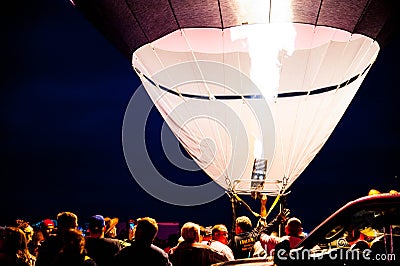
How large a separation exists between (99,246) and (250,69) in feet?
17.9

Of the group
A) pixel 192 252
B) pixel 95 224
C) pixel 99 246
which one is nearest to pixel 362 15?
pixel 192 252

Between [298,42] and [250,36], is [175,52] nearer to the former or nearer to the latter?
[250,36]

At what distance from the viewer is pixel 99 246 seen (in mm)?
4715

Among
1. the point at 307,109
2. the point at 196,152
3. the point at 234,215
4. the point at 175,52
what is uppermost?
the point at 175,52

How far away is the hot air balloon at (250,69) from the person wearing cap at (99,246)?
394 cm

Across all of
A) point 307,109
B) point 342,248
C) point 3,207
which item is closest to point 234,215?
point 307,109

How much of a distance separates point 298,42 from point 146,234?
19.4 ft

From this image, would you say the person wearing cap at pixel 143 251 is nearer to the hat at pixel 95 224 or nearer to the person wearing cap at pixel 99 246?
the person wearing cap at pixel 99 246

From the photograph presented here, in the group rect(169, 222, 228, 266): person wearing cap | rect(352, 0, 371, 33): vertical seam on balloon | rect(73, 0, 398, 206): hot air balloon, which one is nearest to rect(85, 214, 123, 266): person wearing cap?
rect(169, 222, 228, 266): person wearing cap

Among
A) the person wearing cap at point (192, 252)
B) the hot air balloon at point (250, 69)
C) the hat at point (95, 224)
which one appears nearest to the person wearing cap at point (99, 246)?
the hat at point (95, 224)

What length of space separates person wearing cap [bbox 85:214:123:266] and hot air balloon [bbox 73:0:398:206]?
394 centimetres

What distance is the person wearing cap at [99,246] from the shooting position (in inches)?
184

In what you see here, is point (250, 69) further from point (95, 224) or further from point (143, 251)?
point (143, 251)

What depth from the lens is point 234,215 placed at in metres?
7.85
